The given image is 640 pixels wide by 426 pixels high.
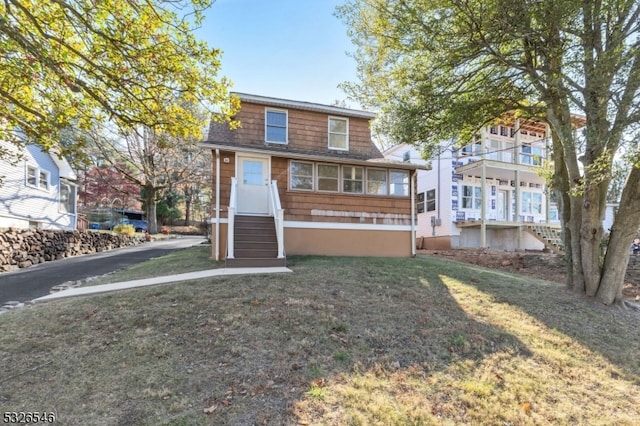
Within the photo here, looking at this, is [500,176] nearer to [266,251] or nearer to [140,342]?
[266,251]

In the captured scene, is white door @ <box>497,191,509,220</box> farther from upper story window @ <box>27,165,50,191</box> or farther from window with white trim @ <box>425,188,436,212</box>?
upper story window @ <box>27,165,50,191</box>

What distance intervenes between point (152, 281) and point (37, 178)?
11.7 m

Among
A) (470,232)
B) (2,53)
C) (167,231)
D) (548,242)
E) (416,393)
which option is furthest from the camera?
(167,231)

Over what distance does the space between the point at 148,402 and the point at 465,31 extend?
7.28 m

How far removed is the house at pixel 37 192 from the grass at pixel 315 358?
33.0 ft

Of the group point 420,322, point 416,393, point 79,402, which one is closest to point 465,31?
point 420,322

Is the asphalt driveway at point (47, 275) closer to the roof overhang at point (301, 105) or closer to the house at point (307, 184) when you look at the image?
the house at point (307, 184)

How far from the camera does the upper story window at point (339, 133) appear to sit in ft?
41.1

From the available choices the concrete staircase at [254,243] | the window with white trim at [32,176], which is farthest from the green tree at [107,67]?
the window with white trim at [32,176]

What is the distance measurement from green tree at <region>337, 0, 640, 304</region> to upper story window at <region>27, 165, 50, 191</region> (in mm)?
14028

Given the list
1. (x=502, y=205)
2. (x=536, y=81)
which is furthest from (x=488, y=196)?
(x=536, y=81)

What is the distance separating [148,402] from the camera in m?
3.00

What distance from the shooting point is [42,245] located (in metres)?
12.4

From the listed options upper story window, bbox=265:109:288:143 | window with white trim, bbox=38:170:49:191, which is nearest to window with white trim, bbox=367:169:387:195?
upper story window, bbox=265:109:288:143
